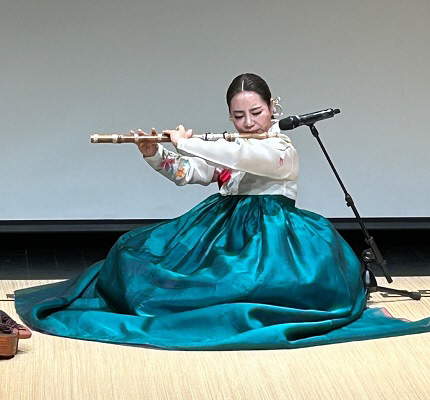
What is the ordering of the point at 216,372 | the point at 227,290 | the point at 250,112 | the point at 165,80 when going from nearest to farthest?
1. the point at 216,372
2. the point at 227,290
3. the point at 250,112
4. the point at 165,80

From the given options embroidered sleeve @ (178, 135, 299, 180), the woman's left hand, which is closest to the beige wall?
embroidered sleeve @ (178, 135, 299, 180)

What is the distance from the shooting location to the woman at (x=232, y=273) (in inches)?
177

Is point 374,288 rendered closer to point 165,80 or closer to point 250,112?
point 250,112

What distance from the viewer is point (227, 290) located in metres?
4.55

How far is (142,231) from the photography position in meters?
5.03

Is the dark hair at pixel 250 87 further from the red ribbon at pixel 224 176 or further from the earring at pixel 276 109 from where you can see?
the red ribbon at pixel 224 176

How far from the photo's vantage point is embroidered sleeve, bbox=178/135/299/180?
4.61 metres

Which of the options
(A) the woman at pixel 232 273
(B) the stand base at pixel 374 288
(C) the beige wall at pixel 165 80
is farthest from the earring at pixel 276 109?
(C) the beige wall at pixel 165 80

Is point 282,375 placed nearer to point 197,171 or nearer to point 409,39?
point 197,171

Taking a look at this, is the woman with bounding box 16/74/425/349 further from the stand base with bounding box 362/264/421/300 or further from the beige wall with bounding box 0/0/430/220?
the beige wall with bounding box 0/0/430/220

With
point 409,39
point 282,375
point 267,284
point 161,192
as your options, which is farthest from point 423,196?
point 282,375

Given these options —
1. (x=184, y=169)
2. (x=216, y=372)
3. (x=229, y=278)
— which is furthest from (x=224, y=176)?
(x=216, y=372)

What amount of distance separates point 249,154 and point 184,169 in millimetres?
427

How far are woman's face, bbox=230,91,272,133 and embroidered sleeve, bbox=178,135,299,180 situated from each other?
3.3 inches
